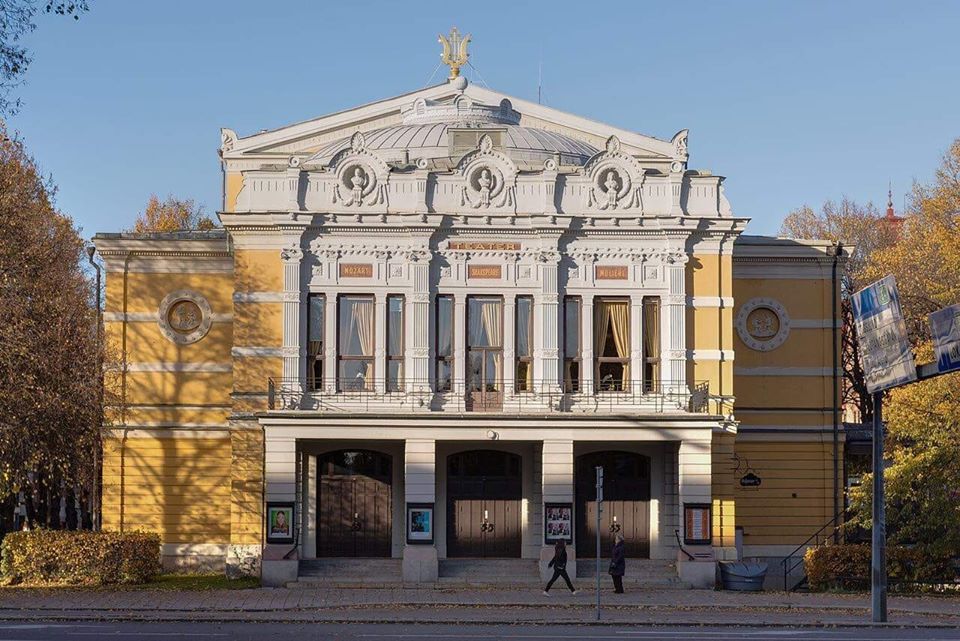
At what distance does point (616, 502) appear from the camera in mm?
42000

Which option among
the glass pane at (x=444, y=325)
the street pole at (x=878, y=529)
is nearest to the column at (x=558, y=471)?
the glass pane at (x=444, y=325)

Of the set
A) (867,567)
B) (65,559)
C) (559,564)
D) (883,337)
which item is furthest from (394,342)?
(883,337)

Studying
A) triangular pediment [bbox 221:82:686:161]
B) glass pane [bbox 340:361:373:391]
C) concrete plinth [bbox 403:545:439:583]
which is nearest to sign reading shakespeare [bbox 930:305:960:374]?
concrete plinth [bbox 403:545:439:583]

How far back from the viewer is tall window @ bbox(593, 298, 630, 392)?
1624 inches

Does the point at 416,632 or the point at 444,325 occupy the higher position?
the point at 444,325

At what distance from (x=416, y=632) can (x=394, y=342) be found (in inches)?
530

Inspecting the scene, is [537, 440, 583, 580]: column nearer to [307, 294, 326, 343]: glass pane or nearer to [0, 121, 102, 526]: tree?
[307, 294, 326, 343]: glass pane

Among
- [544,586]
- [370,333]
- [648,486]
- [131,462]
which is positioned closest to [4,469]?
[131,462]

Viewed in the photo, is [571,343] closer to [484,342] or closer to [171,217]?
[484,342]

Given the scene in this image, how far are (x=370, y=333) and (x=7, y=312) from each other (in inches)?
392

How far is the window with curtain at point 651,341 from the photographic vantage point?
41344 mm

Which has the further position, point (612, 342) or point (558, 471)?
point (612, 342)

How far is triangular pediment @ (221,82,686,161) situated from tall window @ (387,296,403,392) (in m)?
9.09

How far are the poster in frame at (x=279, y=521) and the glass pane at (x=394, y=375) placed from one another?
4.25 m
